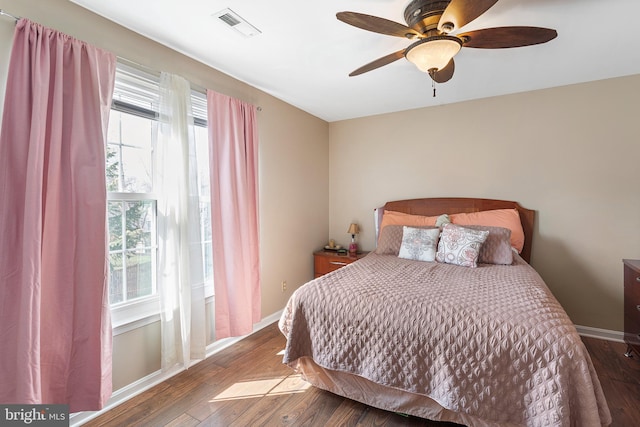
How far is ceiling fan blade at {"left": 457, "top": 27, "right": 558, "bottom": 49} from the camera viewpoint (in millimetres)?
1512

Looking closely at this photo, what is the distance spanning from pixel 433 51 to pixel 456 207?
2052 millimetres

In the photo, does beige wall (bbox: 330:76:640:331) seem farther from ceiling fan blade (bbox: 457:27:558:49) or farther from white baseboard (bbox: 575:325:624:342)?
ceiling fan blade (bbox: 457:27:558:49)

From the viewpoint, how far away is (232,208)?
246cm

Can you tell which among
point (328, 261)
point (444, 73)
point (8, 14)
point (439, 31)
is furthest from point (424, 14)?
point (328, 261)

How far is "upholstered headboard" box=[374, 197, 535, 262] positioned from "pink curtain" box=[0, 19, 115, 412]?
2.91m

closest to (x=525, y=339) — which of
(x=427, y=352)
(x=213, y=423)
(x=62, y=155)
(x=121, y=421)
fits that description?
(x=427, y=352)

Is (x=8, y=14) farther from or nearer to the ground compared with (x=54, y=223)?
farther from the ground

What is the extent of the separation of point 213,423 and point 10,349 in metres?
1.07

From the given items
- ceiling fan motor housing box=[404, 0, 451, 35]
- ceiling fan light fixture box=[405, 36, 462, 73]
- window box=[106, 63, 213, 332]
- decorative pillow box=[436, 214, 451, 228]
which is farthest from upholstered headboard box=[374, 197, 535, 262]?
window box=[106, 63, 213, 332]

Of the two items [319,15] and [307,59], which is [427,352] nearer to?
[319,15]

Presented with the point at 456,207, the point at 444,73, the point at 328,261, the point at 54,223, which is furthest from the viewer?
the point at 328,261

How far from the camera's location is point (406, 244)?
2.82 m

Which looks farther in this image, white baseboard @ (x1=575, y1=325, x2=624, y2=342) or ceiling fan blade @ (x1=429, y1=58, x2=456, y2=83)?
white baseboard @ (x1=575, y1=325, x2=624, y2=342)

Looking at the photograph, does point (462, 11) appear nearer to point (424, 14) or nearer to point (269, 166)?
point (424, 14)
